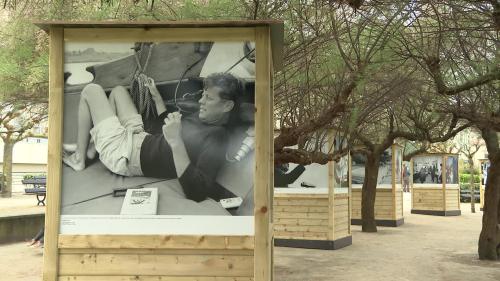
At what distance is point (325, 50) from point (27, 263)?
6.80 meters

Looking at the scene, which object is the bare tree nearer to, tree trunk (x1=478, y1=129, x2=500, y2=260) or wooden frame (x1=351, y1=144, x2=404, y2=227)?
tree trunk (x1=478, y1=129, x2=500, y2=260)

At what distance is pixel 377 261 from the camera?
11617 mm

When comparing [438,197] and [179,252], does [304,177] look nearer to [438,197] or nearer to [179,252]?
[179,252]

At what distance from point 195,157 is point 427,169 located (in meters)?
23.0

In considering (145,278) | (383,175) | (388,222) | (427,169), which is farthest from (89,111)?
(427,169)

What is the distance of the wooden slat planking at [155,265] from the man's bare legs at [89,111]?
0.83 m

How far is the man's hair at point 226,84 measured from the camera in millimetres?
4195

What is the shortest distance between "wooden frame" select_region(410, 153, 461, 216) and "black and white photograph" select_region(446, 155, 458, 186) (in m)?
0.17

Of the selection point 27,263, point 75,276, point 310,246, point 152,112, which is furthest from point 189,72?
point 310,246

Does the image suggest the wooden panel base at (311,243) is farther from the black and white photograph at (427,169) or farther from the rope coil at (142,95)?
the black and white photograph at (427,169)

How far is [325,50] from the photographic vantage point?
8062 mm

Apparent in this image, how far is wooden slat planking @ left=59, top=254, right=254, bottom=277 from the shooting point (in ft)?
13.3

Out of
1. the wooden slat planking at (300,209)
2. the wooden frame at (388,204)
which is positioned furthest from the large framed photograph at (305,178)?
the wooden frame at (388,204)

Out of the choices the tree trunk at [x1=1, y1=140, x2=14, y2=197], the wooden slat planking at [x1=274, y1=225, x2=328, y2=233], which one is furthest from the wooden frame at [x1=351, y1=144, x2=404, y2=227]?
the tree trunk at [x1=1, y1=140, x2=14, y2=197]
